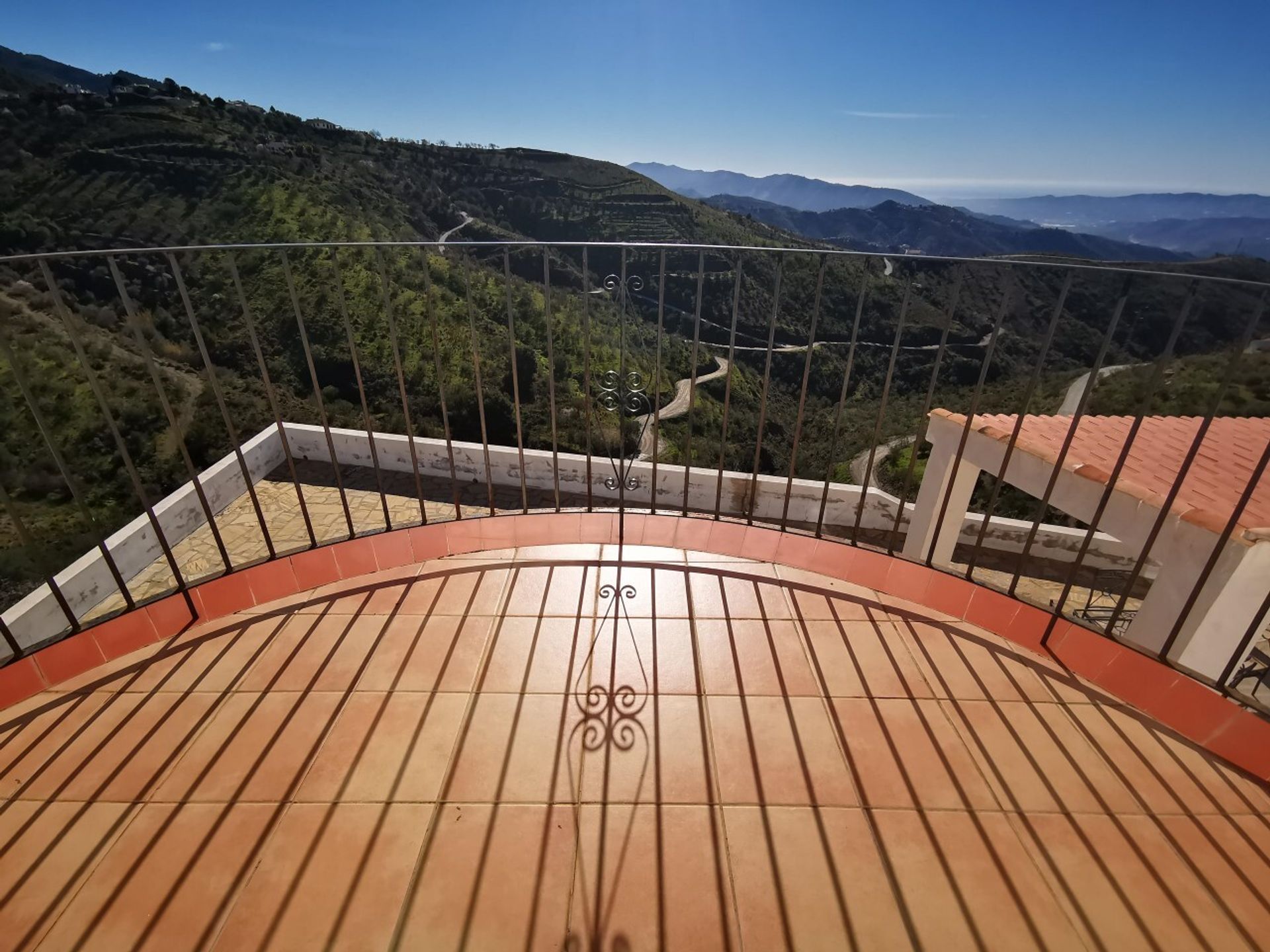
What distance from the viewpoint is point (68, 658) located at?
6.15 feet

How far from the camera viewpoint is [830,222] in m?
78.9

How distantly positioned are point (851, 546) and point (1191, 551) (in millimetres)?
2032

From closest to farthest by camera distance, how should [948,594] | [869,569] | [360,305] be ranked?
[948,594] < [869,569] < [360,305]

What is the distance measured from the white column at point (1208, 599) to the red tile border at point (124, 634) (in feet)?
13.8

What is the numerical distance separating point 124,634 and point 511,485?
3761mm

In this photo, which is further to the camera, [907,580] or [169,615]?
[907,580]

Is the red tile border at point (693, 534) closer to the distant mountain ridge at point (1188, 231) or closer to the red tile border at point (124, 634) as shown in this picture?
the red tile border at point (124, 634)

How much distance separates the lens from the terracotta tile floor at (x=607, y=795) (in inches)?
50.0

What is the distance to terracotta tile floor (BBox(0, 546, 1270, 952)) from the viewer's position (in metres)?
1.27

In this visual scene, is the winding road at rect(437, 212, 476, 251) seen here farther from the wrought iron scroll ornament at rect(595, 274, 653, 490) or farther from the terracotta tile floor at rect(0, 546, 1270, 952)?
the terracotta tile floor at rect(0, 546, 1270, 952)

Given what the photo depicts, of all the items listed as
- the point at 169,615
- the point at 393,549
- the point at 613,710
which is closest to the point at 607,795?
the point at 613,710

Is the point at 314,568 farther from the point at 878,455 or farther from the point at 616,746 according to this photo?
the point at 878,455

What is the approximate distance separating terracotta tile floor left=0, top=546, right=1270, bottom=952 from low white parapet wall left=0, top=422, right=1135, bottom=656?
244 centimetres

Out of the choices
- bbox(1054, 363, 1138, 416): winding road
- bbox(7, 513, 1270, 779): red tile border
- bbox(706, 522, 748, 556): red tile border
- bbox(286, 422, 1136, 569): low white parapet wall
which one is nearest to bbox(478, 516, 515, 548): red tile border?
bbox(7, 513, 1270, 779): red tile border
